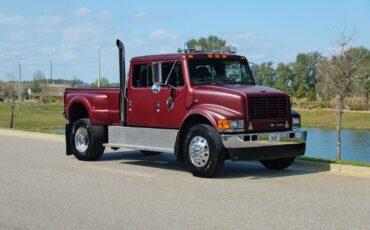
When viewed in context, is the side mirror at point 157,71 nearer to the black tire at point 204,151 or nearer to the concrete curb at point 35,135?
the black tire at point 204,151

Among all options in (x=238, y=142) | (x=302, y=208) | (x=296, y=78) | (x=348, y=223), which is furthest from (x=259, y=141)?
(x=296, y=78)

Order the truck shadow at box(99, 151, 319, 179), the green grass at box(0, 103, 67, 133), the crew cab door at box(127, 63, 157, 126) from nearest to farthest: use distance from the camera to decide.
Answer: the truck shadow at box(99, 151, 319, 179)
the crew cab door at box(127, 63, 157, 126)
the green grass at box(0, 103, 67, 133)

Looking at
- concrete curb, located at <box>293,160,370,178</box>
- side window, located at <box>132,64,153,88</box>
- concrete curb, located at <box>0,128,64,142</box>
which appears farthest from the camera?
concrete curb, located at <box>0,128,64,142</box>

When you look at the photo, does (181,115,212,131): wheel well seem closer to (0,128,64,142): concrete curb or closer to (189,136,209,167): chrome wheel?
(189,136,209,167): chrome wheel

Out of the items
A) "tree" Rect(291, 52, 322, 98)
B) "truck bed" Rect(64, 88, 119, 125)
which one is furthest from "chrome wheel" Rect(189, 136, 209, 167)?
"tree" Rect(291, 52, 322, 98)

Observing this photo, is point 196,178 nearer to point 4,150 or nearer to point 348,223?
point 348,223

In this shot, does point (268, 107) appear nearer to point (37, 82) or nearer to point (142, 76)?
point (142, 76)

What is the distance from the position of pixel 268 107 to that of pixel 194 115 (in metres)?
1.34

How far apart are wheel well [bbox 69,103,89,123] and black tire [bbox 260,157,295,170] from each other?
4687mm

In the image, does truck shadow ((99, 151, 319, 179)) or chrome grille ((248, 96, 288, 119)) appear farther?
truck shadow ((99, 151, 319, 179))

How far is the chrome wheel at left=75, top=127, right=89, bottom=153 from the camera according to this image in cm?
1319

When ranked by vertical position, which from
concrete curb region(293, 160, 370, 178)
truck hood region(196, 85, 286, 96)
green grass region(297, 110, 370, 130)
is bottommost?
green grass region(297, 110, 370, 130)

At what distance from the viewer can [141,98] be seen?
1185 cm

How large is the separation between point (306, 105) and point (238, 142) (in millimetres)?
56059
